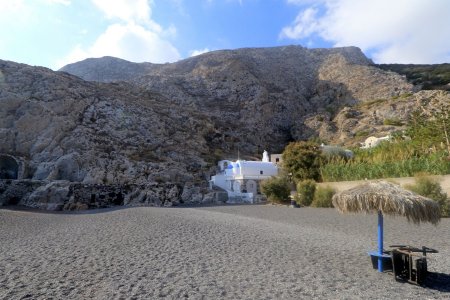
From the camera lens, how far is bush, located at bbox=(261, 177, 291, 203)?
2803 cm

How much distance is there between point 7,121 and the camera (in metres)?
44.3

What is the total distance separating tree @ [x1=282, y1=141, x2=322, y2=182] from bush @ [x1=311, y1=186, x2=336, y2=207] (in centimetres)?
577

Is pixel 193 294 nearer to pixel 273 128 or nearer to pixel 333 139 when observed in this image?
pixel 333 139

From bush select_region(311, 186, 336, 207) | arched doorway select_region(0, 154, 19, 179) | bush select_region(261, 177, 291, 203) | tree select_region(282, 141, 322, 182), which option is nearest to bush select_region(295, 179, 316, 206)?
bush select_region(311, 186, 336, 207)

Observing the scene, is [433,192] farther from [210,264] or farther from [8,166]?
[8,166]

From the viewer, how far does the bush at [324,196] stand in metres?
22.8

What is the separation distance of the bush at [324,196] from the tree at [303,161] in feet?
18.9

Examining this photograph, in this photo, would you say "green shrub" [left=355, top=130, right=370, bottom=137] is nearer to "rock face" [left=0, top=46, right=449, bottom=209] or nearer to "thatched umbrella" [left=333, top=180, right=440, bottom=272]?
"rock face" [left=0, top=46, right=449, bottom=209]

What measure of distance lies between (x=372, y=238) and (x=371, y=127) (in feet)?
180

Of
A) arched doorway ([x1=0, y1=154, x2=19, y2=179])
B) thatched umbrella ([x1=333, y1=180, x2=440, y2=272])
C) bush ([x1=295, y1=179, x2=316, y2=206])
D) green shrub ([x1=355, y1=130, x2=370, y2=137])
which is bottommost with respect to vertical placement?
thatched umbrella ([x1=333, y1=180, x2=440, y2=272])

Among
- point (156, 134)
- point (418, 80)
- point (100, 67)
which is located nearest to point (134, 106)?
point (156, 134)

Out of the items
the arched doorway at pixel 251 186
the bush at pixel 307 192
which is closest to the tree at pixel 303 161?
the bush at pixel 307 192

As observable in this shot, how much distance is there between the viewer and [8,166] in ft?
132

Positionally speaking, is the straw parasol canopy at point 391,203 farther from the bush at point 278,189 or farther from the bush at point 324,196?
the bush at point 278,189
